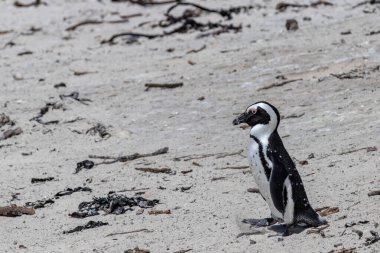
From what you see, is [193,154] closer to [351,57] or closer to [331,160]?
[331,160]

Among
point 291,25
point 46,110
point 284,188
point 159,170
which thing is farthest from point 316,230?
point 291,25

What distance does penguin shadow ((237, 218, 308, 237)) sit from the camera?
18.5ft

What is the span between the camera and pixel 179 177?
732 centimetres

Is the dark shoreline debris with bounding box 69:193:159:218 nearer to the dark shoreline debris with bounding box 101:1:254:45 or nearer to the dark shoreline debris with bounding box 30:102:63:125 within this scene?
the dark shoreline debris with bounding box 30:102:63:125

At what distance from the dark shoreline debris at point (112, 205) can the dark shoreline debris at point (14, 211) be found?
33cm

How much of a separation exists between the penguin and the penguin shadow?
0.01 meters

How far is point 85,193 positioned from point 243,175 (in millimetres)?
1104

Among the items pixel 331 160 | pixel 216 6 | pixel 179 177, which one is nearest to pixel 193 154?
pixel 179 177

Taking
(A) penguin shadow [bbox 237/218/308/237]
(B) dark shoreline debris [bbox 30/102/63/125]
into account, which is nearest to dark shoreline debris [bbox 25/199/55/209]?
(A) penguin shadow [bbox 237/218/308/237]

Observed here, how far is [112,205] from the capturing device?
6.62 m

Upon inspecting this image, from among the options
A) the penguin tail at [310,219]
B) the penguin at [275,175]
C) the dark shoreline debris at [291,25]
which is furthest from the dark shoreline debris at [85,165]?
the dark shoreline debris at [291,25]

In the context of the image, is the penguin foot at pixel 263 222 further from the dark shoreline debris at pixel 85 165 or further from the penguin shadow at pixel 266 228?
the dark shoreline debris at pixel 85 165

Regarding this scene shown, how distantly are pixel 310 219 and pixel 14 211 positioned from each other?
2.17m

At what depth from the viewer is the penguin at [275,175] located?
219 inches
